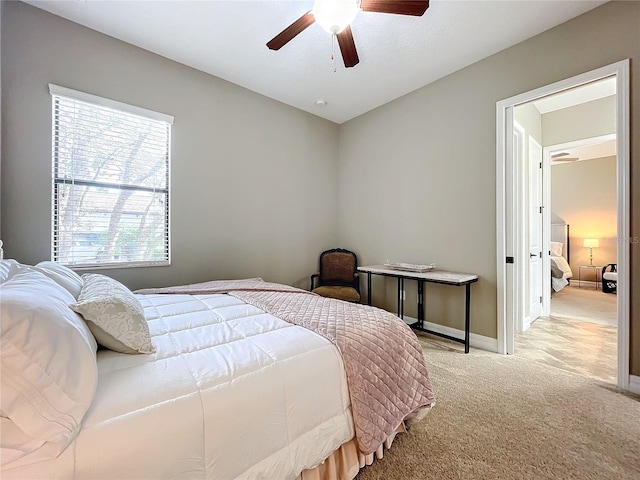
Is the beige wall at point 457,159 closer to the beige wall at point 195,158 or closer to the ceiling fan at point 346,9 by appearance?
the beige wall at point 195,158

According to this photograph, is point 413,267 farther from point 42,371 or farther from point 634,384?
point 42,371

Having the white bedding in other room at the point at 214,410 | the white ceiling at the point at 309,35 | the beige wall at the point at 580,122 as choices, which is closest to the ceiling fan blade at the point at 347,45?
the white ceiling at the point at 309,35

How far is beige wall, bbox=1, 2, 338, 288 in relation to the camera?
2.20 meters

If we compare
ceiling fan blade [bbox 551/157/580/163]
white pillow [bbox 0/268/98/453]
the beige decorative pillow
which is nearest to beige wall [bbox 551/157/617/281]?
ceiling fan blade [bbox 551/157/580/163]

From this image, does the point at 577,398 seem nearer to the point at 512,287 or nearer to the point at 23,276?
the point at 512,287

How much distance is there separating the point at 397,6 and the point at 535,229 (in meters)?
3.52

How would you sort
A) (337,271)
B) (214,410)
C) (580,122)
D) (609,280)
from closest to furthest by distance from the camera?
1. (214,410)
2. (580,122)
3. (337,271)
4. (609,280)

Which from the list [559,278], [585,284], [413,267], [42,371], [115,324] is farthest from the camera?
[585,284]

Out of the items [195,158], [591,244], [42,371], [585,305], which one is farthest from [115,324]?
[591,244]

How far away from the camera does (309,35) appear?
250 centimetres

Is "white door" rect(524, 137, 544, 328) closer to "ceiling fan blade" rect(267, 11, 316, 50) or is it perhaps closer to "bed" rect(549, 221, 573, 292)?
"bed" rect(549, 221, 573, 292)

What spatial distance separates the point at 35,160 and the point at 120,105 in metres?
0.82

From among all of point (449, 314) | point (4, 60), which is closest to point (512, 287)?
point (449, 314)

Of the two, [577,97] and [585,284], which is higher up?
[577,97]
